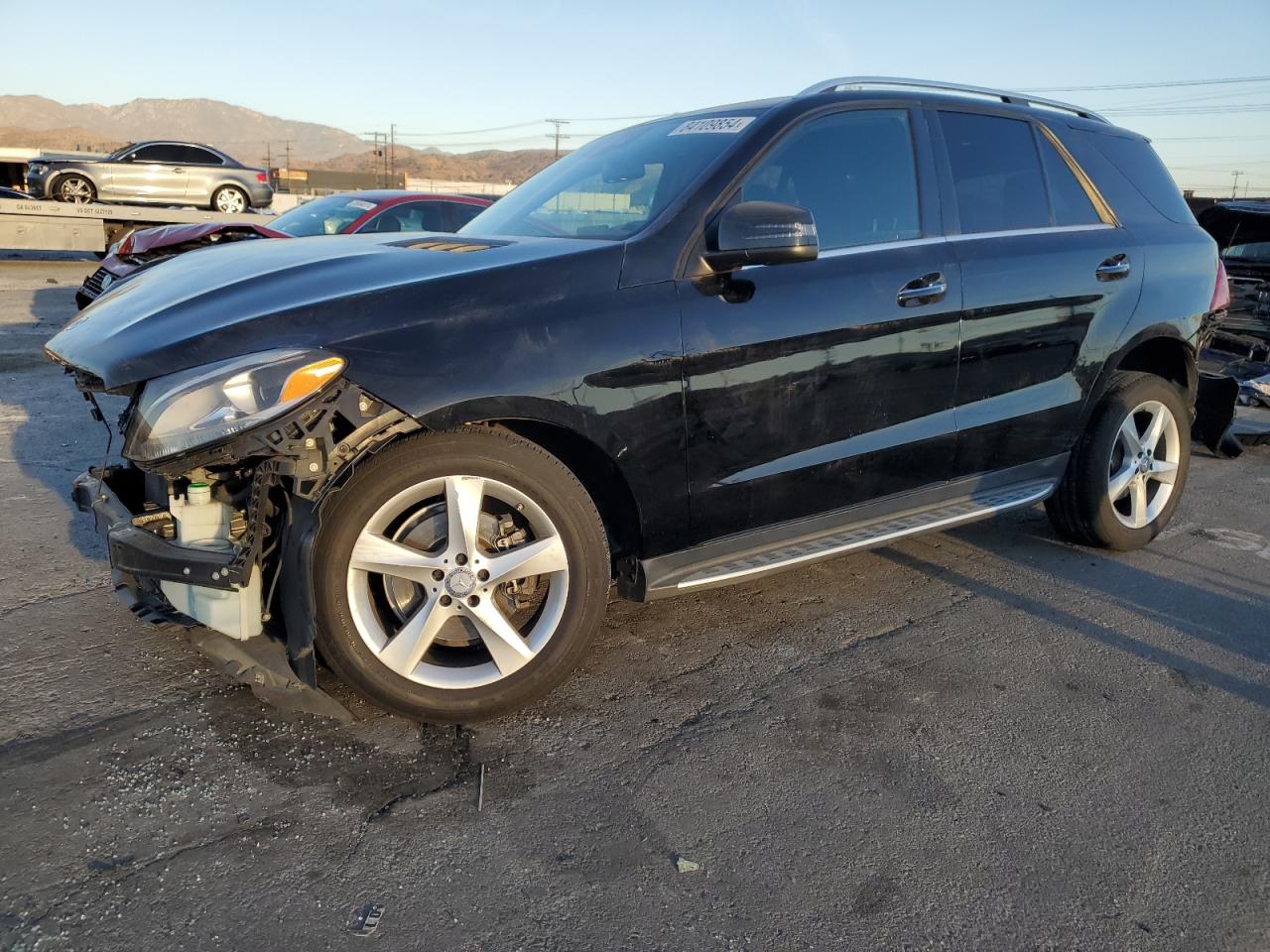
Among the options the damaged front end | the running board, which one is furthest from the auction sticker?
the damaged front end

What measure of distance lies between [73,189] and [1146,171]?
20.7m

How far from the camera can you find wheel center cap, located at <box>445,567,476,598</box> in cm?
269

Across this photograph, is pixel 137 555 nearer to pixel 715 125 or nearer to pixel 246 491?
pixel 246 491

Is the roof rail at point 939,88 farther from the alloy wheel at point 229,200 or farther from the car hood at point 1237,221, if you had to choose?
the alloy wheel at point 229,200

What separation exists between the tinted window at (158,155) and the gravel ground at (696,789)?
18.5 m

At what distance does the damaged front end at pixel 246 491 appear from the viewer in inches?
95.6

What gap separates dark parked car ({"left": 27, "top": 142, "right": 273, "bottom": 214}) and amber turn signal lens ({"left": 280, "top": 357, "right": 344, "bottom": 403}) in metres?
19.6

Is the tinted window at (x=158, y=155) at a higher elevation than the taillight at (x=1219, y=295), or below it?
higher


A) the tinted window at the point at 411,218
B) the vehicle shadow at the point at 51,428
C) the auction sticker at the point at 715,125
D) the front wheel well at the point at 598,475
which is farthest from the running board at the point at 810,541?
the tinted window at the point at 411,218

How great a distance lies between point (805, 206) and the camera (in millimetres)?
3375

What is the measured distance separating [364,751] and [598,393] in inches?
47.8

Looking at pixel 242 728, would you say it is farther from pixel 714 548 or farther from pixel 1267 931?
pixel 1267 931

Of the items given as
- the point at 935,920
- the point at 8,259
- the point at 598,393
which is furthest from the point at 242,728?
the point at 8,259

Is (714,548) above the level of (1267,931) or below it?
above
